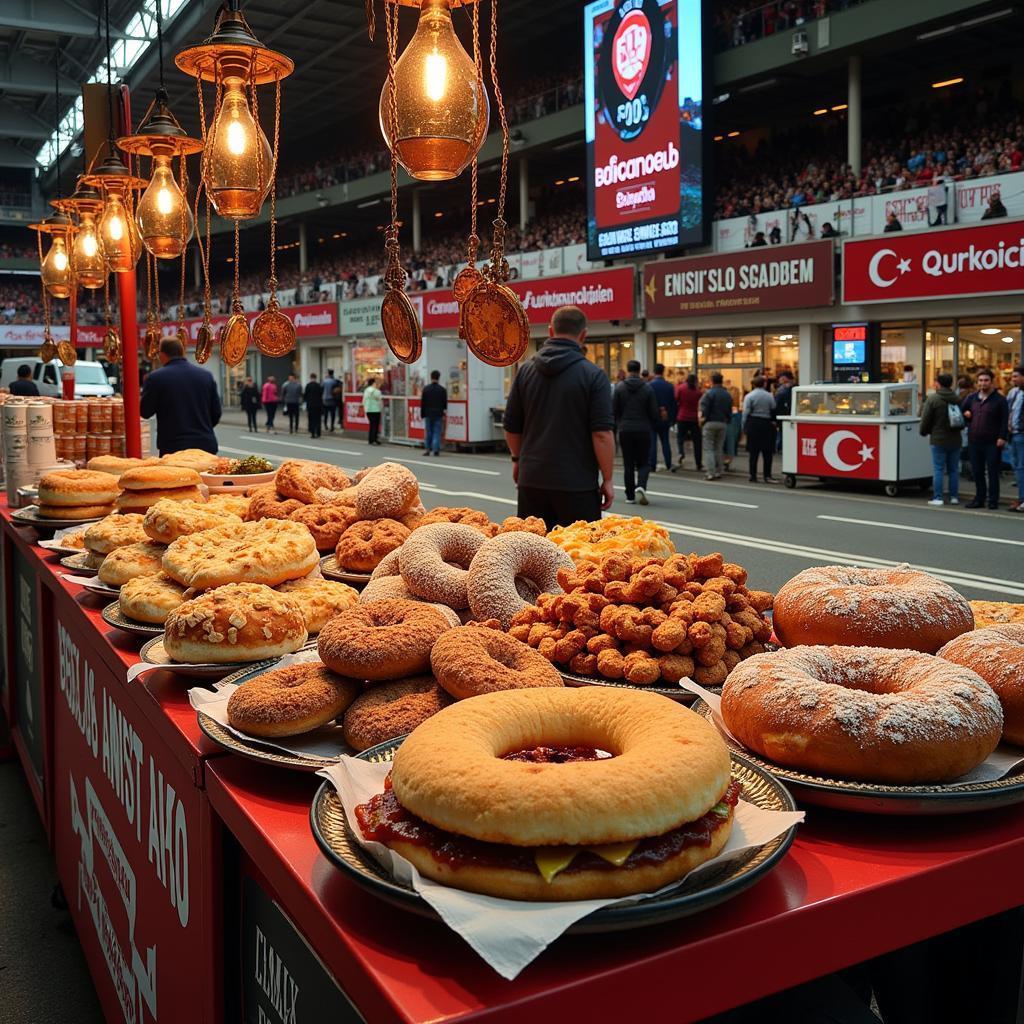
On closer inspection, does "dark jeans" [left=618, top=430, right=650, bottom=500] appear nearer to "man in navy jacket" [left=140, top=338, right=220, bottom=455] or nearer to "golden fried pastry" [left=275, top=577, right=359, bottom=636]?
"man in navy jacket" [left=140, top=338, right=220, bottom=455]

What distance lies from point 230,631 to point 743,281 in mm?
20622

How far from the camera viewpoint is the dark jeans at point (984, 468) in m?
13.5

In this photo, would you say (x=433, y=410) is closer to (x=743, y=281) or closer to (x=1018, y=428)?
(x=743, y=281)

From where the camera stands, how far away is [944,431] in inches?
542

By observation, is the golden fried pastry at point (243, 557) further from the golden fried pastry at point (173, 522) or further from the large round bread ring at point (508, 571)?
the large round bread ring at point (508, 571)

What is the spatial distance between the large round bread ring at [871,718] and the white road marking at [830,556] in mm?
6372

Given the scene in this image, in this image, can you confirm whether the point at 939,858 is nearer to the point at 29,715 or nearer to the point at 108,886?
the point at 108,886

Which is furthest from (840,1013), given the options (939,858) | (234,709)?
(234,709)

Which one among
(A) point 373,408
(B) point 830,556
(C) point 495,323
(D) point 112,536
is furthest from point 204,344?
(A) point 373,408

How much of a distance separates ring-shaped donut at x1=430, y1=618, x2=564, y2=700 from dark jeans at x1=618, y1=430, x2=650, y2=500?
39.9 ft

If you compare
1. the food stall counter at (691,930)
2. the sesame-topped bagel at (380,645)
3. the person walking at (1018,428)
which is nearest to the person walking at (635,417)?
the person walking at (1018,428)

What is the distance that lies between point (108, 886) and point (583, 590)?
1.82 m

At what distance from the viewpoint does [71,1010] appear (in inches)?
125

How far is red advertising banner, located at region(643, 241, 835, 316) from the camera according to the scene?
19906 mm
